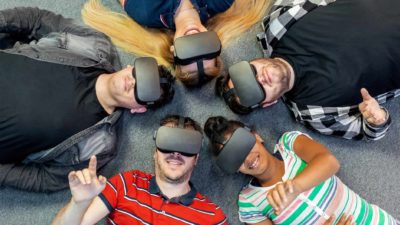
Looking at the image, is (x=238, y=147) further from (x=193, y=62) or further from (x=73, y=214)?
(x=73, y=214)

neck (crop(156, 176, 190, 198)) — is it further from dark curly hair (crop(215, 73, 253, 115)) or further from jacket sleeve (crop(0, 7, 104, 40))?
jacket sleeve (crop(0, 7, 104, 40))

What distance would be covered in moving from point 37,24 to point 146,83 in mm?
475

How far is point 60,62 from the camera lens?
4.42 ft

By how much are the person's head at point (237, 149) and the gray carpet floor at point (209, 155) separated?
0.18 meters

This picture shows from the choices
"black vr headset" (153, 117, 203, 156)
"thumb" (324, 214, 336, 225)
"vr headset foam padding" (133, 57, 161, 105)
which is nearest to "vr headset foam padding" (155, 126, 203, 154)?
"black vr headset" (153, 117, 203, 156)

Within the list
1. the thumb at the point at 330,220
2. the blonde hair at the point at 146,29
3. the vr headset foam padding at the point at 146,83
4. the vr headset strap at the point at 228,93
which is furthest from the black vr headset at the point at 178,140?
the thumb at the point at 330,220

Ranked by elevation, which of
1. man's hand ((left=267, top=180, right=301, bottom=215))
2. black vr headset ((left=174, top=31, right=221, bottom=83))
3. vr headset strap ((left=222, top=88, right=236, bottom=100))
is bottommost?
man's hand ((left=267, top=180, right=301, bottom=215))

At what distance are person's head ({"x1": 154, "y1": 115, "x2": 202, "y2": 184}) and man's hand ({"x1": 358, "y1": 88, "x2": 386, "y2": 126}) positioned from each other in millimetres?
525

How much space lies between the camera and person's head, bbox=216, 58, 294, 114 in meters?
1.32

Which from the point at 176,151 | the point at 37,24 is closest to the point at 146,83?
the point at 176,151

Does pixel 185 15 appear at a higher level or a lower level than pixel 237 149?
higher

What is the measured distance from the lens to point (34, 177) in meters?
1.36

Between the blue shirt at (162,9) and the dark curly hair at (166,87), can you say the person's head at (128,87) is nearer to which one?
the dark curly hair at (166,87)

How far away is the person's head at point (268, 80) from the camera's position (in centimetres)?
132
